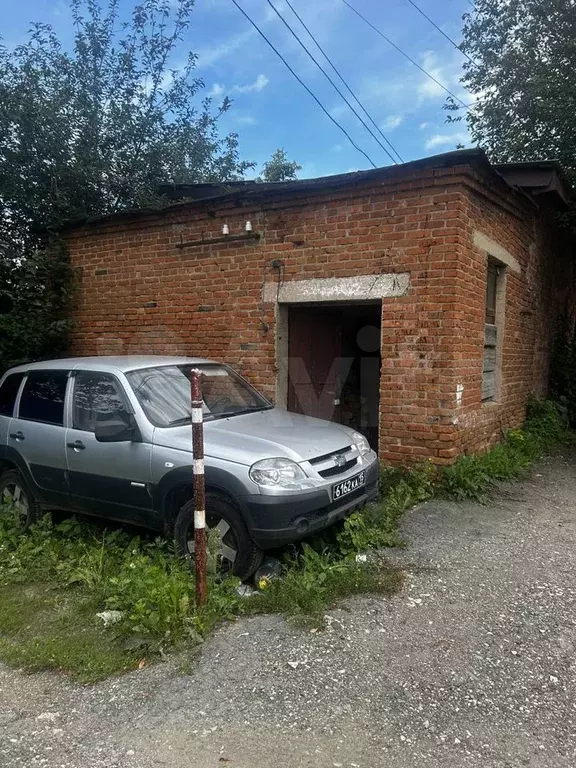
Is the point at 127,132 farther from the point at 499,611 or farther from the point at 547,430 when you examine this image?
Answer: the point at 499,611

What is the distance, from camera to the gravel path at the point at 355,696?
2316 millimetres

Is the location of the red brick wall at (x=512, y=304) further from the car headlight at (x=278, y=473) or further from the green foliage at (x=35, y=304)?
the green foliage at (x=35, y=304)

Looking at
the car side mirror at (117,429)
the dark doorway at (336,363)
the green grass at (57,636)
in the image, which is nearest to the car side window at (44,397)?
the car side mirror at (117,429)

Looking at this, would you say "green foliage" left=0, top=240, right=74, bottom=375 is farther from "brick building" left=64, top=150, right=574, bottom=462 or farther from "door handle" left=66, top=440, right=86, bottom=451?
"door handle" left=66, top=440, right=86, bottom=451

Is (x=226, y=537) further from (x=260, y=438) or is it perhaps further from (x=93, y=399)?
(x=93, y=399)

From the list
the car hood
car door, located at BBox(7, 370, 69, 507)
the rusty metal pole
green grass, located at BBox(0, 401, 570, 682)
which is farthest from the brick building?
the rusty metal pole

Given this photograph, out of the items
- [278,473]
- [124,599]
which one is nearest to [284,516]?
[278,473]

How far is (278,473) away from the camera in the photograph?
12.3ft

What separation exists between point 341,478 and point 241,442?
0.80 metres

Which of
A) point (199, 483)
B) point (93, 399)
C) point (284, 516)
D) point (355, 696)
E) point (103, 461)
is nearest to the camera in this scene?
point (355, 696)

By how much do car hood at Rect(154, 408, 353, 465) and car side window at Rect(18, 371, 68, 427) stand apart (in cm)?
135

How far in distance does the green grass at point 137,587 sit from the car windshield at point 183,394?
1.06 meters

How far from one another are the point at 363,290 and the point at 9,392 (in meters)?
3.89

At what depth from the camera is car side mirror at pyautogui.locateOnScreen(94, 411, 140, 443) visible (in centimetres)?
409
